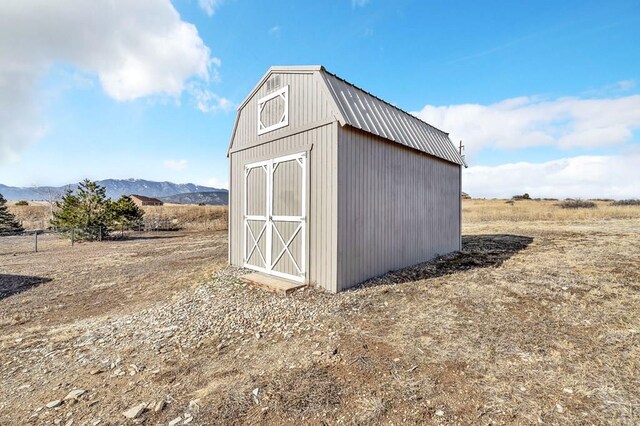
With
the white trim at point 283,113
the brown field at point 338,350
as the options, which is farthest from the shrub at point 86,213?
the white trim at point 283,113

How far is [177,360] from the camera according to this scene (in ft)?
13.0

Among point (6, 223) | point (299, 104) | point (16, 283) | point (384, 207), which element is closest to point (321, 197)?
point (384, 207)

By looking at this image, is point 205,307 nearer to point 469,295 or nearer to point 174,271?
point 174,271

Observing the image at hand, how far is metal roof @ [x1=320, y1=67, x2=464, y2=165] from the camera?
22.1 feet

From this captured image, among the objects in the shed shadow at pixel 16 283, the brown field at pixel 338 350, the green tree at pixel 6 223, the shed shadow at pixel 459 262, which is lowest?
the shed shadow at pixel 16 283

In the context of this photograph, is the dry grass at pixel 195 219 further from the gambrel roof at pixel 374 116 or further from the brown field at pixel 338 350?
the gambrel roof at pixel 374 116

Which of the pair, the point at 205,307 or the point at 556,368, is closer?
the point at 556,368

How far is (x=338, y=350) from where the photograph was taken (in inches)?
157

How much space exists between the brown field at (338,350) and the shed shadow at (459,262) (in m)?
0.14

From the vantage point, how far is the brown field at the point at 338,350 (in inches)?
113

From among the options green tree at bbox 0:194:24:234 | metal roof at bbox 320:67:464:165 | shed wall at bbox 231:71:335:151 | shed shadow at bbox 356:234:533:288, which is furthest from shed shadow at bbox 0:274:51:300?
green tree at bbox 0:194:24:234

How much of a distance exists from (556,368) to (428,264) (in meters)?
5.59

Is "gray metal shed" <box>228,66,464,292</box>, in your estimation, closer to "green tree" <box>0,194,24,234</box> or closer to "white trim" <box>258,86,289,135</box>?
"white trim" <box>258,86,289,135</box>

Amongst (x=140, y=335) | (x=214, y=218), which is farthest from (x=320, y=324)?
(x=214, y=218)
